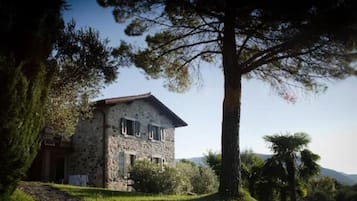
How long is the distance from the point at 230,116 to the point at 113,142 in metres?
12.2

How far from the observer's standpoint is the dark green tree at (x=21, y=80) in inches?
296

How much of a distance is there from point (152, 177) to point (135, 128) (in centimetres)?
714

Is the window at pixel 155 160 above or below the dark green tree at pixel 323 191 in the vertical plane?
above

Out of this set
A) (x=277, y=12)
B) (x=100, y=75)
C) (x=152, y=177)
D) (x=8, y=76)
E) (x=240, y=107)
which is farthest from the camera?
(x=152, y=177)

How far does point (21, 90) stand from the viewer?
7738 millimetres

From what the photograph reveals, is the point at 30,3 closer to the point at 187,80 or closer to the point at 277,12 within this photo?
the point at 277,12

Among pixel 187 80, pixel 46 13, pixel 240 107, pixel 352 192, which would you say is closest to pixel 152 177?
pixel 187 80

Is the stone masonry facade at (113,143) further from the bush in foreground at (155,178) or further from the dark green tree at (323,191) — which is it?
the dark green tree at (323,191)

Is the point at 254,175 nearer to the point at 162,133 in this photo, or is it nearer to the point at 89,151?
the point at 162,133

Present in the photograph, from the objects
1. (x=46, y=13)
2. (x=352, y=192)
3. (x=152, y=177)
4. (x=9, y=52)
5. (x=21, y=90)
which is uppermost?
(x=46, y=13)

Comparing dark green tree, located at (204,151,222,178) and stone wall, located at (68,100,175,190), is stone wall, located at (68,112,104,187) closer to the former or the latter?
stone wall, located at (68,100,175,190)

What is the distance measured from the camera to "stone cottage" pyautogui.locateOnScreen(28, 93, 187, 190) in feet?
78.8

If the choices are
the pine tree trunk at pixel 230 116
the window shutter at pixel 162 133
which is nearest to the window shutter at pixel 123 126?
the window shutter at pixel 162 133

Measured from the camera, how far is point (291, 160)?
22031mm
